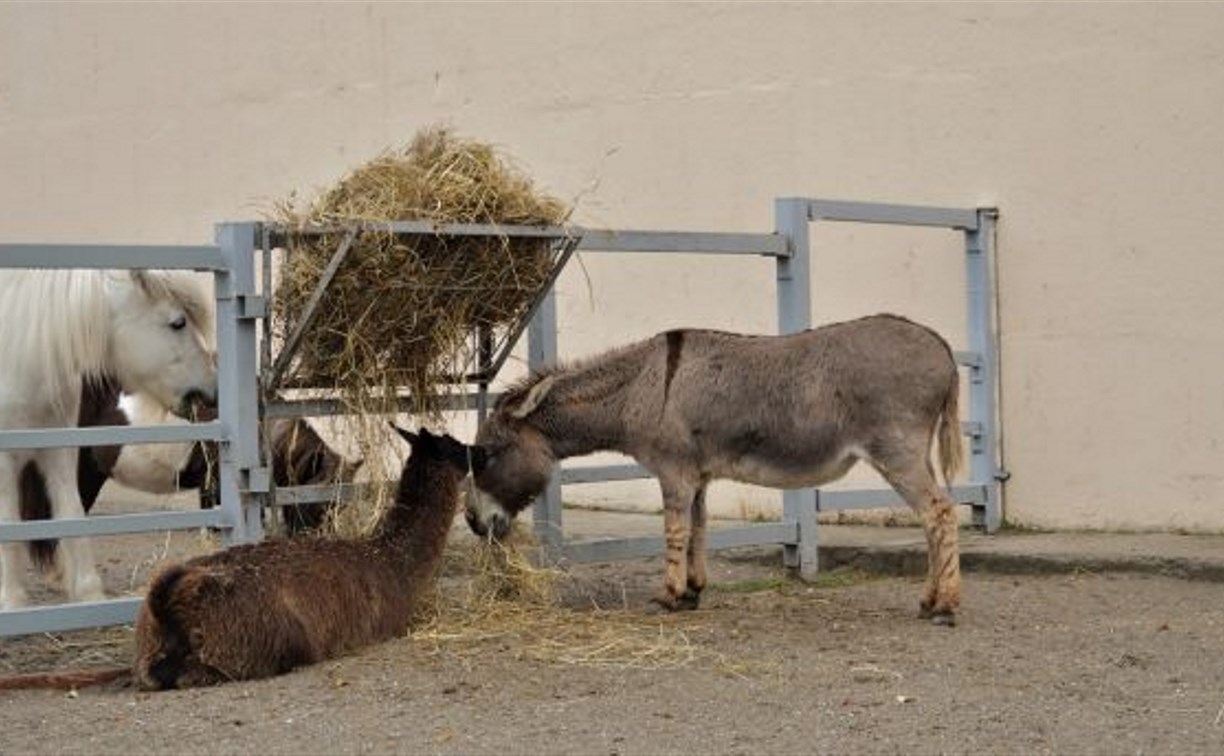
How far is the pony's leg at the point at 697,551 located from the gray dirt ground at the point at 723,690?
156mm

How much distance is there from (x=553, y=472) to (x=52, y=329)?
2.19 meters

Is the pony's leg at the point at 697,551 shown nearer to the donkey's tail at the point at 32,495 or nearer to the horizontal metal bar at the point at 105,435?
the horizontal metal bar at the point at 105,435

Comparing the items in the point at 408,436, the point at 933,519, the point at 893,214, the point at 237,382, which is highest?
the point at 893,214

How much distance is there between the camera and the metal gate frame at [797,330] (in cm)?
929

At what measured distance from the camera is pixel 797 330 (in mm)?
9922

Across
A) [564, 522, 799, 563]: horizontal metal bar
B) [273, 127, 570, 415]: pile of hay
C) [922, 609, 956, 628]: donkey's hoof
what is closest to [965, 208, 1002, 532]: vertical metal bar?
[564, 522, 799, 563]: horizontal metal bar

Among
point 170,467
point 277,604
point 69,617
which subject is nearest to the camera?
point 277,604

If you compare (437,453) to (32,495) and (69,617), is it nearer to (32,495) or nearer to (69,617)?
(69,617)

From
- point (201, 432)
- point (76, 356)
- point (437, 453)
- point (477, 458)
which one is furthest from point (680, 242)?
point (76, 356)

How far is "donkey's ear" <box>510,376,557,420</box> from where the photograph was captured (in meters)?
8.75

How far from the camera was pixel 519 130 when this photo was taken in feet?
42.7

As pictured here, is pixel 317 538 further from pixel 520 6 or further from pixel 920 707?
pixel 520 6

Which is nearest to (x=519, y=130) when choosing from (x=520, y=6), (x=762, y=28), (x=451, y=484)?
(x=520, y=6)

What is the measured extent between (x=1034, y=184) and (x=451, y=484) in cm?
413
